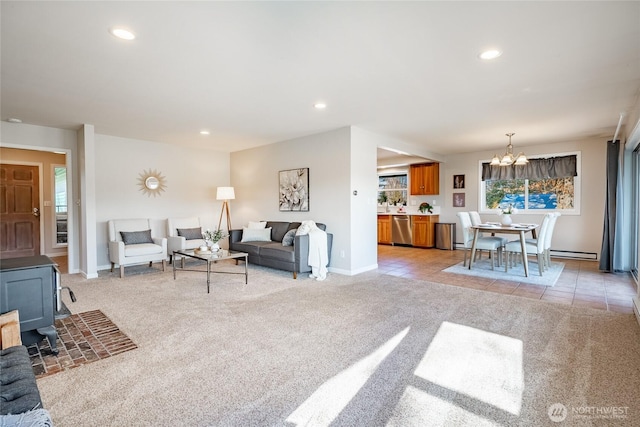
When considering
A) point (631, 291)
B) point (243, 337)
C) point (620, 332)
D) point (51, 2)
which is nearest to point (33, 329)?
point (243, 337)

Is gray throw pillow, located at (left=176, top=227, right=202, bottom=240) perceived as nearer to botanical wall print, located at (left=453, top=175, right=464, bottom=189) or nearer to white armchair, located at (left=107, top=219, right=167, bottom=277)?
white armchair, located at (left=107, top=219, right=167, bottom=277)

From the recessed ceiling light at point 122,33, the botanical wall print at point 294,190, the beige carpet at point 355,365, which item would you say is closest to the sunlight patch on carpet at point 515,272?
the beige carpet at point 355,365

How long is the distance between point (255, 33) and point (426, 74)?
1646 mm

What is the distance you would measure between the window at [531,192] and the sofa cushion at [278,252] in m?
5.18

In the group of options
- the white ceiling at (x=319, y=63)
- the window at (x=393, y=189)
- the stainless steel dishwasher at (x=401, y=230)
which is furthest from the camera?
the window at (x=393, y=189)

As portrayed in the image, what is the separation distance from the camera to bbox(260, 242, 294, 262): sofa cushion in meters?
4.93

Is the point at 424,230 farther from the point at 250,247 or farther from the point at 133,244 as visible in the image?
the point at 133,244

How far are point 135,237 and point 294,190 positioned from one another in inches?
112

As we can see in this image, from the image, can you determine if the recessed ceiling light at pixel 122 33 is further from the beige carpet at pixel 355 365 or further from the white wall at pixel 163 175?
the white wall at pixel 163 175

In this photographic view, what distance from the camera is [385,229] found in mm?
9078

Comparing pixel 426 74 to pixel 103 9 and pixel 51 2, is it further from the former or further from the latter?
pixel 51 2

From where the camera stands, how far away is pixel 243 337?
2729mm

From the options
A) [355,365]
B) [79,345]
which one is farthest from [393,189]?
[79,345]

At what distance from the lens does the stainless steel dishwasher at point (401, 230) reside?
8.58 meters
